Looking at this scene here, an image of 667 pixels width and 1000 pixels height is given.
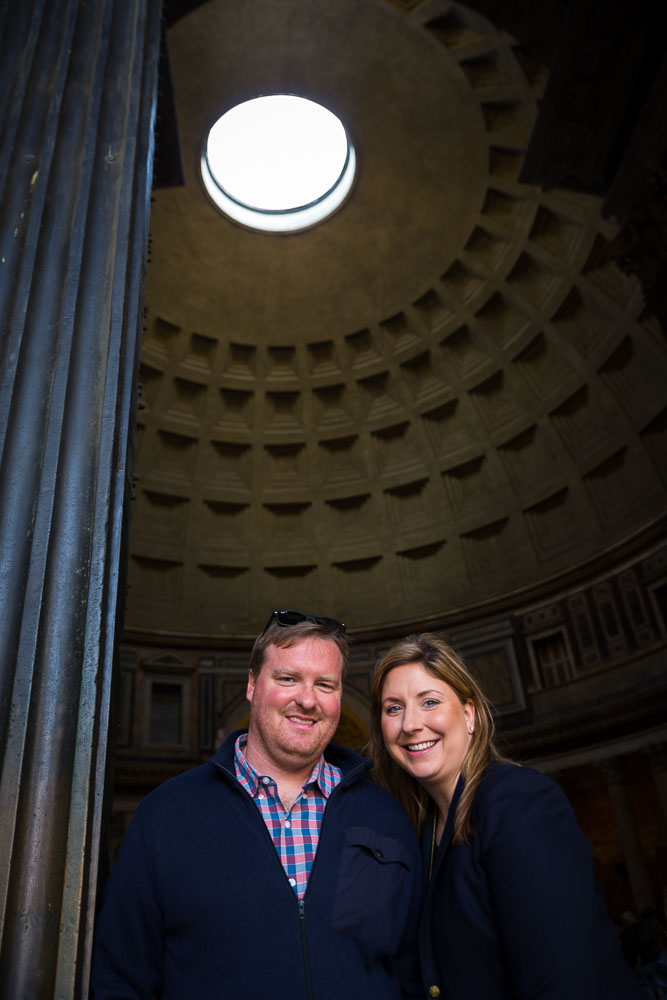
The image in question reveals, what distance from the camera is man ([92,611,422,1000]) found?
216 centimetres

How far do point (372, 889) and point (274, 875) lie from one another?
1.12 feet

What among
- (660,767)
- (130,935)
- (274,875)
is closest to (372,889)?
(274,875)

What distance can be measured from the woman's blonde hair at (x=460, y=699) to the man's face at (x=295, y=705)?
30 cm

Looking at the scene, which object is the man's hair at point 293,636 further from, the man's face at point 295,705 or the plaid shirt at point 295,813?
the plaid shirt at point 295,813

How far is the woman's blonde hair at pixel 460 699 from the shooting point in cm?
273

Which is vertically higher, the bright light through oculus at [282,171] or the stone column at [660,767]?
the bright light through oculus at [282,171]

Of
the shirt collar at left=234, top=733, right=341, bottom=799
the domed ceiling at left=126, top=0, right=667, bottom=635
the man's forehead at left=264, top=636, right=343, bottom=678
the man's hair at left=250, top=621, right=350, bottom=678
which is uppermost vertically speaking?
the domed ceiling at left=126, top=0, right=667, bottom=635

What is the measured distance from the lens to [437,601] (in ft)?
58.3

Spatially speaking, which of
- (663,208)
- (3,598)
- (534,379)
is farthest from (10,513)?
(534,379)

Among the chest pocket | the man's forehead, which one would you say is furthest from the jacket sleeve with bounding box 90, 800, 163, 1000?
the man's forehead

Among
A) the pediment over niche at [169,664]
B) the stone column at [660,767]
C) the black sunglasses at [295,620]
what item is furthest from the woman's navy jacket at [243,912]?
the pediment over niche at [169,664]

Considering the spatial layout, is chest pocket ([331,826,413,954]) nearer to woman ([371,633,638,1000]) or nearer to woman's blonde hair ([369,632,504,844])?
woman ([371,633,638,1000])

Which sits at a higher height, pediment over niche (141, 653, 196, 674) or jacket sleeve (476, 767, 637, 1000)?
pediment over niche (141, 653, 196, 674)

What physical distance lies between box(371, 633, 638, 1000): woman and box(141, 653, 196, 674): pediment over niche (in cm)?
1496
